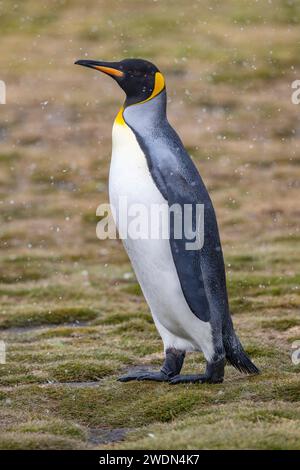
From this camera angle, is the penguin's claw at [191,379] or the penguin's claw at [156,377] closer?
the penguin's claw at [191,379]

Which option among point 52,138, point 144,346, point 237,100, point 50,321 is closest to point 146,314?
point 50,321

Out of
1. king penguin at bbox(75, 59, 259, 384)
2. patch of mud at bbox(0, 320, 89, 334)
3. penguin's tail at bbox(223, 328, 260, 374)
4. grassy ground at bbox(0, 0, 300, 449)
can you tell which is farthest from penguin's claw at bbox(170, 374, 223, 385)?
patch of mud at bbox(0, 320, 89, 334)

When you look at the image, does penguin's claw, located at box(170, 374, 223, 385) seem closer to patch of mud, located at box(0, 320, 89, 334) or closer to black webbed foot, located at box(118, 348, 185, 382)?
black webbed foot, located at box(118, 348, 185, 382)

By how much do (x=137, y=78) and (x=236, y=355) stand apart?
2.82m

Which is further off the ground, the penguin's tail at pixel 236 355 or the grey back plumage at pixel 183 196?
the grey back plumage at pixel 183 196

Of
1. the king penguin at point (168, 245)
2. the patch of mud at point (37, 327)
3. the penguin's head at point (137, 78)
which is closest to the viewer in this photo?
the king penguin at point (168, 245)

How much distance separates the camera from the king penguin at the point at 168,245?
819cm

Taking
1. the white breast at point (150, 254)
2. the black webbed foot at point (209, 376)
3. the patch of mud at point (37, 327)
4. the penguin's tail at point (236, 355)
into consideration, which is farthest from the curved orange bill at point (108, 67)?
the patch of mud at point (37, 327)

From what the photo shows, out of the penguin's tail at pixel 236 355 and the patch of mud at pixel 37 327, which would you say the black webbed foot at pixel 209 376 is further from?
the patch of mud at pixel 37 327

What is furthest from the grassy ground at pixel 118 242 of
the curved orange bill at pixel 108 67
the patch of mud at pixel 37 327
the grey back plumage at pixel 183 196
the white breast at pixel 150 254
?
the curved orange bill at pixel 108 67

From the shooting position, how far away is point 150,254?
831 cm

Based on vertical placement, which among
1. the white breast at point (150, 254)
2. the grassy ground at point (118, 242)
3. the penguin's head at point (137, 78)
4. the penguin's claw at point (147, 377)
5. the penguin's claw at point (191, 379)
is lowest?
the grassy ground at point (118, 242)

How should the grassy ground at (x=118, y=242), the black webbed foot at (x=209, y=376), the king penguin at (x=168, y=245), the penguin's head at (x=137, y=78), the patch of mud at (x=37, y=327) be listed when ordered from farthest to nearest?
1. the patch of mud at (x=37, y=327)
2. the penguin's head at (x=137, y=78)
3. the black webbed foot at (x=209, y=376)
4. the king penguin at (x=168, y=245)
5. the grassy ground at (x=118, y=242)
